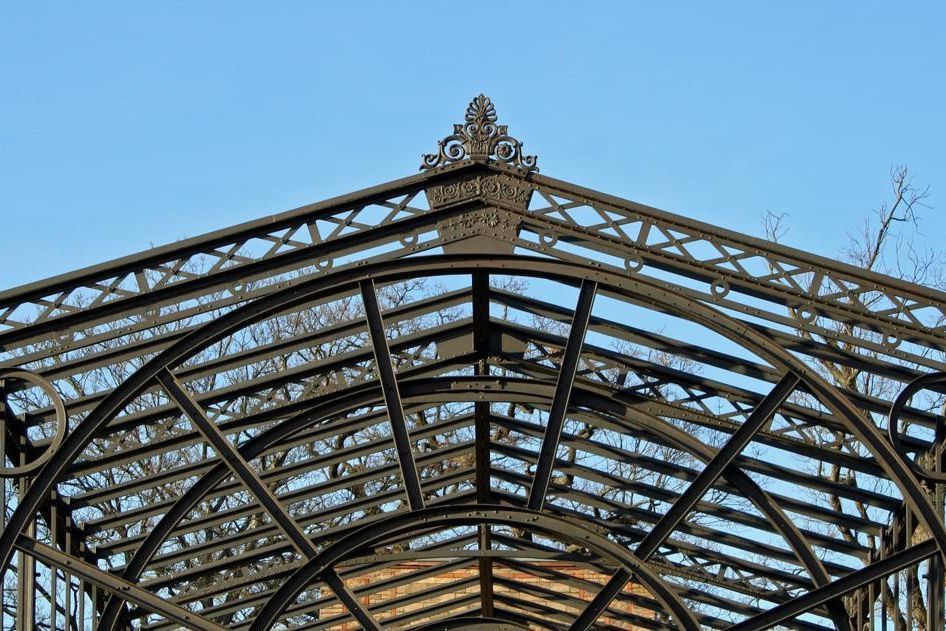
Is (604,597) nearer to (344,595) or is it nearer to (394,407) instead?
(344,595)

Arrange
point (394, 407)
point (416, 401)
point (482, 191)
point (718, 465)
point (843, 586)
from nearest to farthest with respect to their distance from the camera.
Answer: point (843, 586) < point (718, 465) < point (394, 407) < point (482, 191) < point (416, 401)

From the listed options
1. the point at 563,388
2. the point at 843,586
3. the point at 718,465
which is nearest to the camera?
the point at 843,586

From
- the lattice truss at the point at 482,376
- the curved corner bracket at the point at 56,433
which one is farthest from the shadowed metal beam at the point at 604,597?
the curved corner bracket at the point at 56,433

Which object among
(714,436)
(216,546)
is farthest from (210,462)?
(714,436)

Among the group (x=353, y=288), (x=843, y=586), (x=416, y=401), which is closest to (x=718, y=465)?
(x=843, y=586)

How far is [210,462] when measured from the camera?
15406 millimetres

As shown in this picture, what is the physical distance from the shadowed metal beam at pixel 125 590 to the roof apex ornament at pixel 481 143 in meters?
4.24

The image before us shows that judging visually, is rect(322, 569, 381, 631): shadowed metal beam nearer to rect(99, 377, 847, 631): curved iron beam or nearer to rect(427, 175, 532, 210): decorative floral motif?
rect(99, 377, 847, 631): curved iron beam

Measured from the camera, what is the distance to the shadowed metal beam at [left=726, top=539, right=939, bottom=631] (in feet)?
39.7

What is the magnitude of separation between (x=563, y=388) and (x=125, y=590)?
3.79m

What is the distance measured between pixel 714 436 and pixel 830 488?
12939 mm

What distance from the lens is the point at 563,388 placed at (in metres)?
12.6

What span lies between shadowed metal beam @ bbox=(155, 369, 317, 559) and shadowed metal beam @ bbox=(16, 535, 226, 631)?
92 centimetres

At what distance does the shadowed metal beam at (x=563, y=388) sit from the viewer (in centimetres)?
1254
